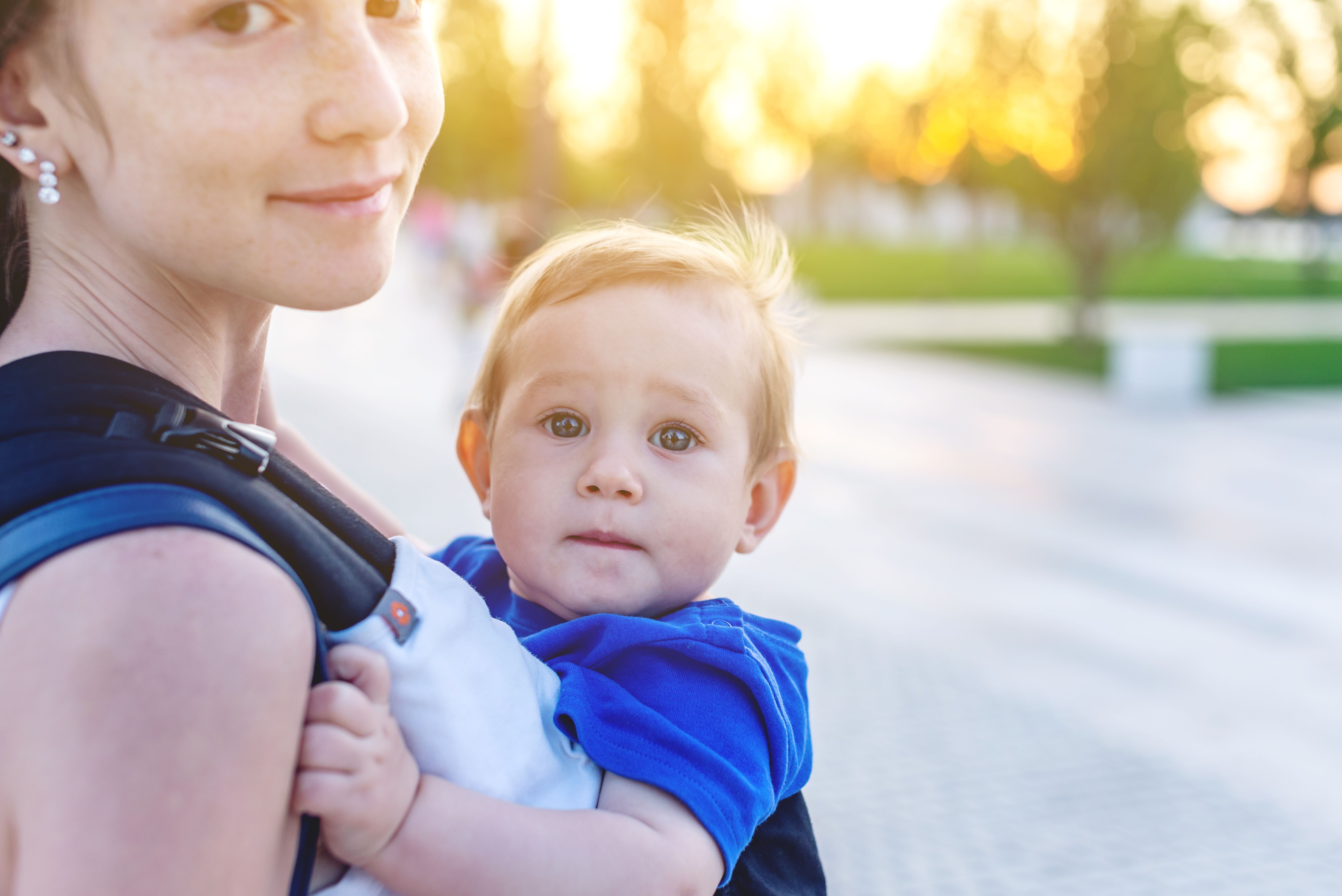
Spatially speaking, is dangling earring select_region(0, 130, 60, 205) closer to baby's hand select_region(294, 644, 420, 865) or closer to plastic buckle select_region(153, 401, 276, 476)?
plastic buckle select_region(153, 401, 276, 476)

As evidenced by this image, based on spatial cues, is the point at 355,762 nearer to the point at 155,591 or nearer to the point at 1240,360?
the point at 155,591

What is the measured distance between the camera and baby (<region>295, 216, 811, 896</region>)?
1049mm

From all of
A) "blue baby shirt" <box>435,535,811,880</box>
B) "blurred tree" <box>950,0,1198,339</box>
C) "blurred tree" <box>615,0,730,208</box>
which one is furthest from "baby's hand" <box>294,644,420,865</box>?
"blurred tree" <box>615,0,730,208</box>

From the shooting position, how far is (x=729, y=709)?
132cm

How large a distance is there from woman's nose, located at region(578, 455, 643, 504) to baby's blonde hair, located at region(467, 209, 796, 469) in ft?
0.80

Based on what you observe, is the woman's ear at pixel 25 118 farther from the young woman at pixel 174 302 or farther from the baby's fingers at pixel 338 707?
the baby's fingers at pixel 338 707

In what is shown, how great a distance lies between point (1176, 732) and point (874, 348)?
15.2 metres

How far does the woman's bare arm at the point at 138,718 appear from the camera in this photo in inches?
31.1

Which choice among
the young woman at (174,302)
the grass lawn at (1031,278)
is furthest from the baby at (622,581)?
the grass lawn at (1031,278)

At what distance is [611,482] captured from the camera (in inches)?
55.2

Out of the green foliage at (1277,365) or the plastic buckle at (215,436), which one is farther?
the green foliage at (1277,365)

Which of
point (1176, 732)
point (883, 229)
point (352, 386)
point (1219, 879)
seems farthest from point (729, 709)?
point (883, 229)

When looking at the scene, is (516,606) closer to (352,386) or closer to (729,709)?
(729,709)

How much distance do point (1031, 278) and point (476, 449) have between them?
44648 mm
